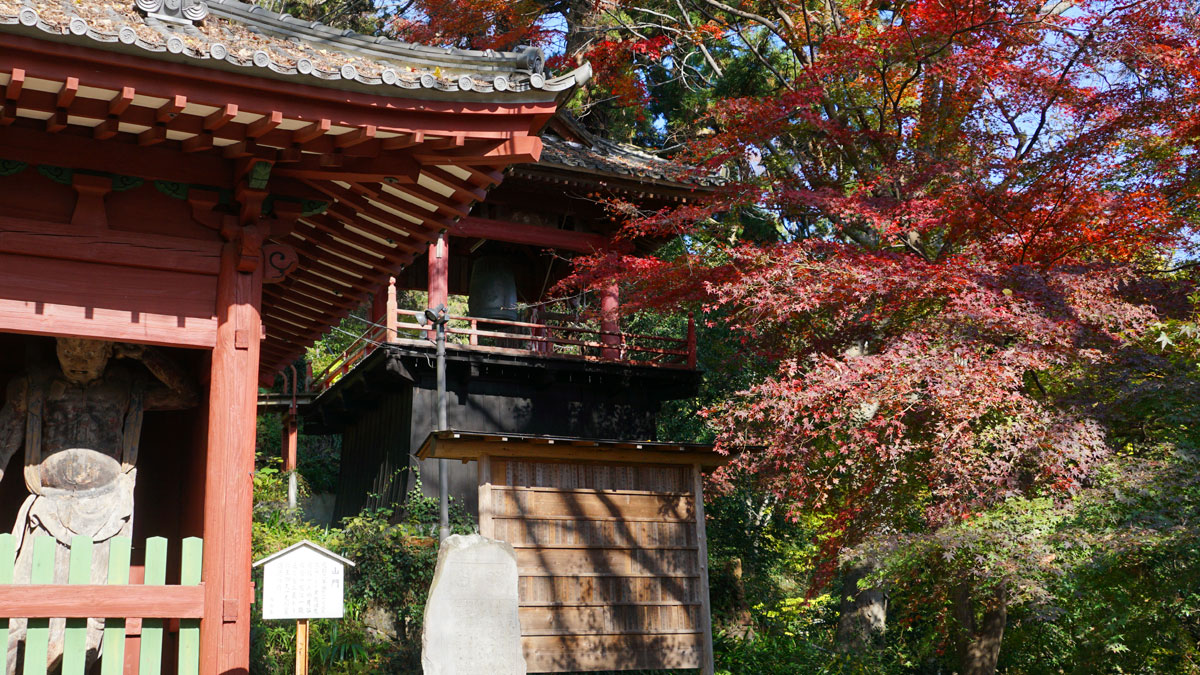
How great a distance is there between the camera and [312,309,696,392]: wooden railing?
1527 centimetres

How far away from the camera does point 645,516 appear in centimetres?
955

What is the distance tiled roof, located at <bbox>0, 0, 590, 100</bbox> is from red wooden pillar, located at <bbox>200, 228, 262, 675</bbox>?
0.92m

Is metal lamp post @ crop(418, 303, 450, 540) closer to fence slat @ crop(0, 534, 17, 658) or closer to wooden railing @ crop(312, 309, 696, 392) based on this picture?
wooden railing @ crop(312, 309, 696, 392)

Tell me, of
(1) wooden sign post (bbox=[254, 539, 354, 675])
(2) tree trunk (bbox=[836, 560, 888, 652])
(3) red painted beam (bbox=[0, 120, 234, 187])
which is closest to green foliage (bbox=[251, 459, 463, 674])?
(1) wooden sign post (bbox=[254, 539, 354, 675])

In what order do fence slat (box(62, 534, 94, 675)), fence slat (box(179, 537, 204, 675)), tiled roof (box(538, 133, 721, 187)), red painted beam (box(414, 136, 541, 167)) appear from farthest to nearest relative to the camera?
tiled roof (box(538, 133, 721, 187))
red painted beam (box(414, 136, 541, 167))
fence slat (box(179, 537, 204, 675))
fence slat (box(62, 534, 94, 675))

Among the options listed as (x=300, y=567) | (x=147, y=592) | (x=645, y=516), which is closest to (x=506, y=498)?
(x=645, y=516)

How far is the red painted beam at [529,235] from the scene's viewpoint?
15.8 meters

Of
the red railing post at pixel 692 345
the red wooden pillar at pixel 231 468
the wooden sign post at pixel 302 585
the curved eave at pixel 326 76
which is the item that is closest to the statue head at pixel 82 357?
the red wooden pillar at pixel 231 468

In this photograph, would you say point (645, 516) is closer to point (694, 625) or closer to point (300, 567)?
point (694, 625)

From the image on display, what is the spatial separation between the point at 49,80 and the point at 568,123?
12.7 m

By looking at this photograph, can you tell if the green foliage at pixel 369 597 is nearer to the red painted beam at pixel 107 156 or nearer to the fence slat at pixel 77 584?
the fence slat at pixel 77 584

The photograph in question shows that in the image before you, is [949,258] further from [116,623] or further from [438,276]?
[116,623]

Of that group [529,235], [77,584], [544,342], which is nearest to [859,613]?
[544,342]

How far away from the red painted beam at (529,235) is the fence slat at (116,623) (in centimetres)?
1135
